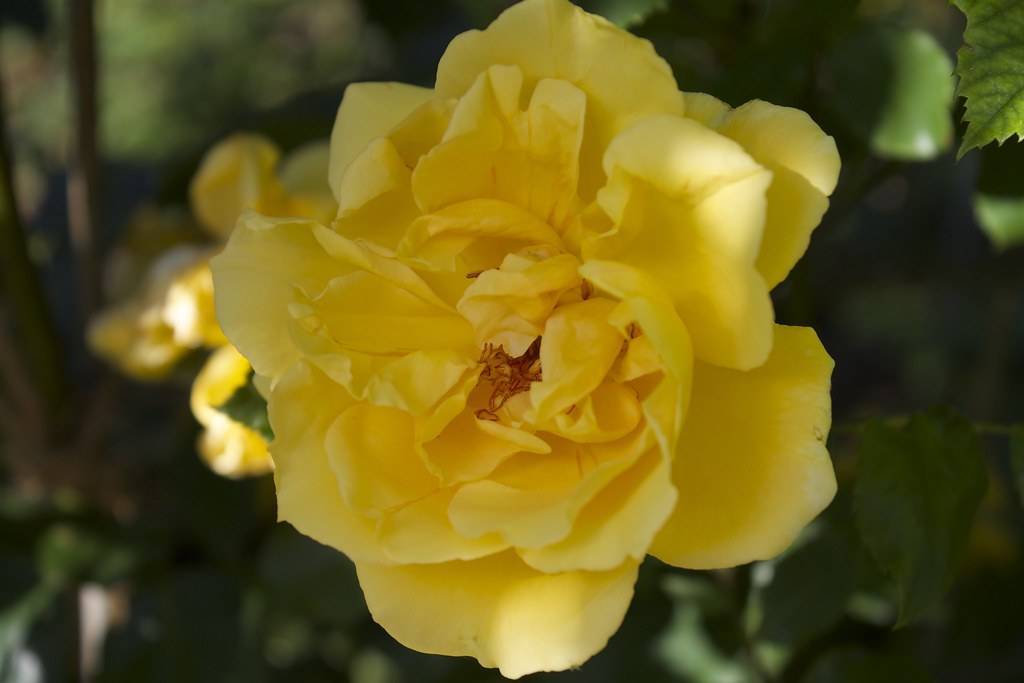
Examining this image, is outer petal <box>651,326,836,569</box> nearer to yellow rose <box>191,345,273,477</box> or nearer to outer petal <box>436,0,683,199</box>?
outer petal <box>436,0,683,199</box>

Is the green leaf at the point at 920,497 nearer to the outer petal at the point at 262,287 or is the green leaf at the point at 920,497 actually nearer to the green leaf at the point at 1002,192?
the green leaf at the point at 1002,192

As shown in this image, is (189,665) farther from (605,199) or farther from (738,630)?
(605,199)

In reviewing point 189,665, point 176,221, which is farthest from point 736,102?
point 189,665

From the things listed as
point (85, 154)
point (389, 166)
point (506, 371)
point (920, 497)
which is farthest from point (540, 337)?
point (85, 154)

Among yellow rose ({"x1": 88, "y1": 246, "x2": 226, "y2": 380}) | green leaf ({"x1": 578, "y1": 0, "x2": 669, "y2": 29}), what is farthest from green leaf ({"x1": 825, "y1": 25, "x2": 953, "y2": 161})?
yellow rose ({"x1": 88, "y1": 246, "x2": 226, "y2": 380})

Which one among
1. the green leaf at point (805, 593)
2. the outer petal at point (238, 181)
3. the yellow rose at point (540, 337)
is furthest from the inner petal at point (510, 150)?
the green leaf at point (805, 593)

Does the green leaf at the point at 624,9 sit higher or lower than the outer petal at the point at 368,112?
higher
